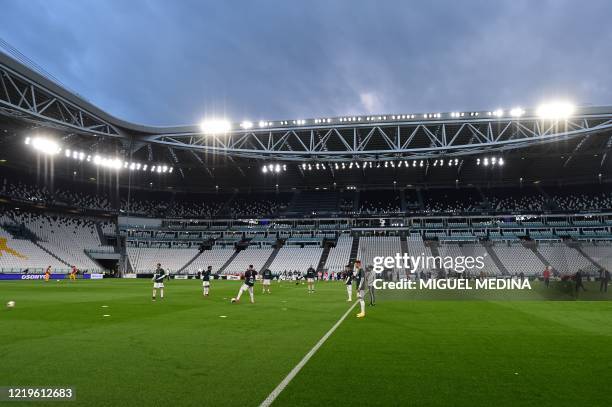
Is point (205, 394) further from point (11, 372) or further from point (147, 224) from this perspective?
point (147, 224)

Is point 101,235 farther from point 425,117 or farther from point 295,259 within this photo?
point 425,117

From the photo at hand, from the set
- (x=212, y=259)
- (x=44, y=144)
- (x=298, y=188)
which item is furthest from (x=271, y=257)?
(x=44, y=144)

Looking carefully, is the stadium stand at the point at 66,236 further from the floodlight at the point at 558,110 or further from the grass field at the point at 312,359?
the floodlight at the point at 558,110

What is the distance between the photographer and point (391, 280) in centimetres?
2728

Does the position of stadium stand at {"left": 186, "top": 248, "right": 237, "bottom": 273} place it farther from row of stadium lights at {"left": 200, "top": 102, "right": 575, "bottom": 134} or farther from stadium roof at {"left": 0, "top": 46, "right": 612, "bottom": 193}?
row of stadium lights at {"left": 200, "top": 102, "right": 575, "bottom": 134}

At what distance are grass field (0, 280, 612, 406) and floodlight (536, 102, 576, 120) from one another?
36348 millimetres

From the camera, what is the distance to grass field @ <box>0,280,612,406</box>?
19.3ft

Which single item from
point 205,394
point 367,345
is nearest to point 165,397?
point 205,394

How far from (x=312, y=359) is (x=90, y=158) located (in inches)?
2458

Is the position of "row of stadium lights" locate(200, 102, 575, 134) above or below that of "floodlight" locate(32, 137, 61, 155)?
above

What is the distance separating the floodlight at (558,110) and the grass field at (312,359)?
3635 centimetres

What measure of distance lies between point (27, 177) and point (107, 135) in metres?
20.8

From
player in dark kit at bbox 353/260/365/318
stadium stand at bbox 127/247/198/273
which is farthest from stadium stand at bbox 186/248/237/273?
player in dark kit at bbox 353/260/365/318

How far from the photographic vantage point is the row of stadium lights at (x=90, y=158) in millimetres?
51594
